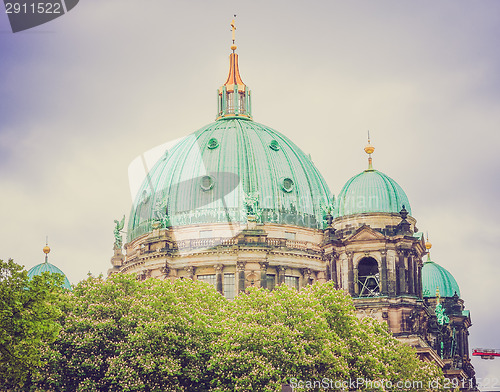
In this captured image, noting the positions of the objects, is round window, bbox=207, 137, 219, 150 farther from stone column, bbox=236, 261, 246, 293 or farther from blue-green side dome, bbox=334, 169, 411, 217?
blue-green side dome, bbox=334, 169, 411, 217

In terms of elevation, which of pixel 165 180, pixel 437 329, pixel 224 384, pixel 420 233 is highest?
pixel 165 180

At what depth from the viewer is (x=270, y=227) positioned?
122m

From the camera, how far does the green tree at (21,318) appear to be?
245 feet

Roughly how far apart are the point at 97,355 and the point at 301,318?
15.2m

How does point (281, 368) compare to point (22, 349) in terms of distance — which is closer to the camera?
point (22, 349)

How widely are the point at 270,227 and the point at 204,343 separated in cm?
3558

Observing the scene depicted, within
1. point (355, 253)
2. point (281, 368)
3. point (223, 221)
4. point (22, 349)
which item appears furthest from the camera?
point (223, 221)

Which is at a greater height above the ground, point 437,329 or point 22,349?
point 437,329

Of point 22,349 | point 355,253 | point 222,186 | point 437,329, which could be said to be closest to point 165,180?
point 222,186

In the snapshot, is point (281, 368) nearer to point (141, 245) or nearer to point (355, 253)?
point (355, 253)

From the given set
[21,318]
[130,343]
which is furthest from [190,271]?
[21,318]

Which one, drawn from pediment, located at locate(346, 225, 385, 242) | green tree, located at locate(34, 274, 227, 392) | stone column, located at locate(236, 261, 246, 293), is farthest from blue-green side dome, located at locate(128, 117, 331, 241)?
green tree, located at locate(34, 274, 227, 392)

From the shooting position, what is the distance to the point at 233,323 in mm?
87688

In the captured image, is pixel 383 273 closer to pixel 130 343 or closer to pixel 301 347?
pixel 301 347
